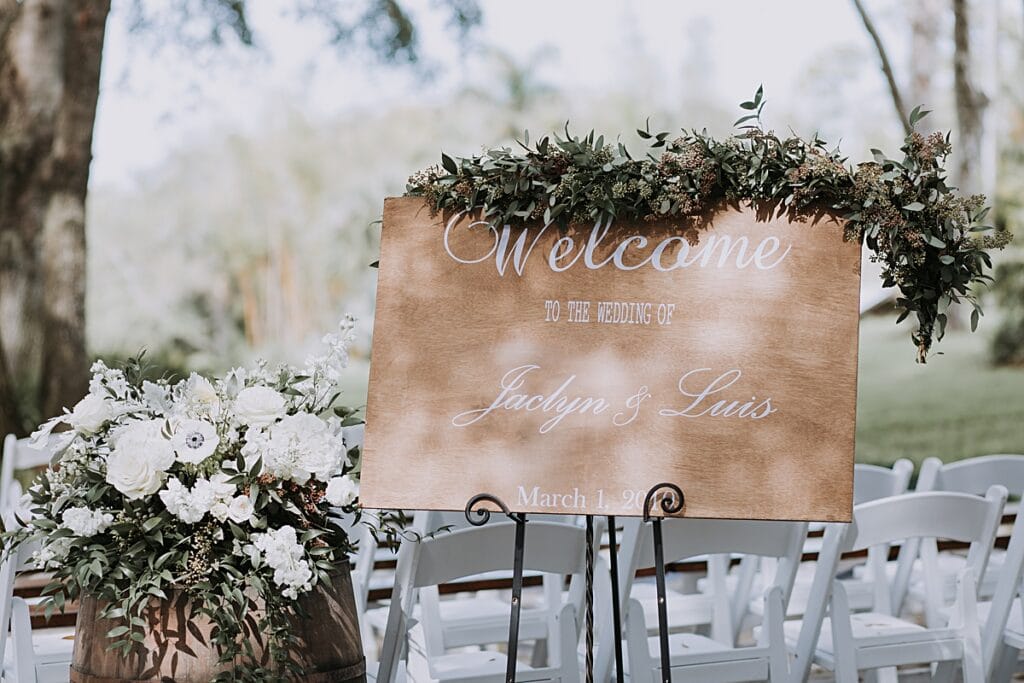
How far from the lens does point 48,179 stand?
623 centimetres

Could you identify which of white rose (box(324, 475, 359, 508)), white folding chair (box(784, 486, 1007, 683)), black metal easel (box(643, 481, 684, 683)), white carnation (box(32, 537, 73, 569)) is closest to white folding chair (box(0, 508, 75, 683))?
white carnation (box(32, 537, 73, 569))

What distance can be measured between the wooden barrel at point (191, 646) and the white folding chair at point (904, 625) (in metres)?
1.12

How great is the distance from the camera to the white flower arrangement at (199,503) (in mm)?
2053

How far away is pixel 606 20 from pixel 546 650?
8.09 meters

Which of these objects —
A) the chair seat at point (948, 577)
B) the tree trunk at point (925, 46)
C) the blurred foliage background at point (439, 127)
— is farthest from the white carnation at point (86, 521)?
the tree trunk at point (925, 46)

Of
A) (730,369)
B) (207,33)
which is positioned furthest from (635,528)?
(207,33)

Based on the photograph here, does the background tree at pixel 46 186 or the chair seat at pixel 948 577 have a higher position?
the background tree at pixel 46 186

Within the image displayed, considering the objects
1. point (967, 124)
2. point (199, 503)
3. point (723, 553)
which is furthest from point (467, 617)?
point (967, 124)

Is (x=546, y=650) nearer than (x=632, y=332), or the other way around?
(x=632, y=332)

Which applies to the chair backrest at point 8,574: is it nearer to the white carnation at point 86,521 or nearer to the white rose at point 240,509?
the white carnation at point 86,521

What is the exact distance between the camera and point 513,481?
6.97 feet

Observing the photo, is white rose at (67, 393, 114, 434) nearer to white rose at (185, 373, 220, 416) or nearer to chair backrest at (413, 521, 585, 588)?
white rose at (185, 373, 220, 416)

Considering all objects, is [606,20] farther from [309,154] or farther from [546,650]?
[546,650]

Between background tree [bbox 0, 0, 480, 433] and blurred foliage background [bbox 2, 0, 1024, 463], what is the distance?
123 inches
